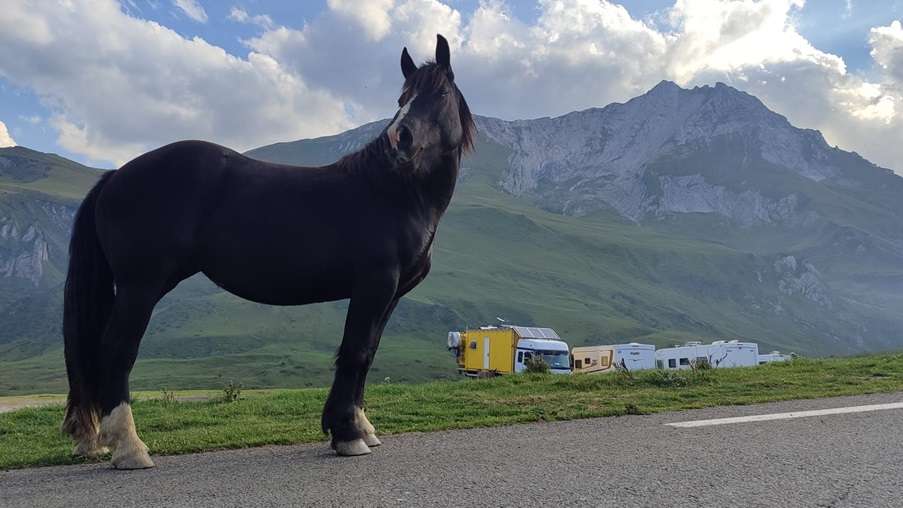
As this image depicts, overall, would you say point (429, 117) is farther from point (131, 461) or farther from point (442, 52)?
point (131, 461)

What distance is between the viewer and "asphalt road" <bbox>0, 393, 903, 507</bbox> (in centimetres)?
412

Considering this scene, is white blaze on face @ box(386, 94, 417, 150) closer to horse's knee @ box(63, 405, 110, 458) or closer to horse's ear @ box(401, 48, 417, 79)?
horse's ear @ box(401, 48, 417, 79)

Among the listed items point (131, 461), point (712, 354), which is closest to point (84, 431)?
point (131, 461)

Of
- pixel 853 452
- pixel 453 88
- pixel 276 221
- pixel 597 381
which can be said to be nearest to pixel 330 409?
pixel 276 221

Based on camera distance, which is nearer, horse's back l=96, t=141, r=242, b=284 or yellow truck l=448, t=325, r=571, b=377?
horse's back l=96, t=141, r=242, b=284

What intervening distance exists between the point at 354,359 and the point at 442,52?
296cm

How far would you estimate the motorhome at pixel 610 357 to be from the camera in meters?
50.4

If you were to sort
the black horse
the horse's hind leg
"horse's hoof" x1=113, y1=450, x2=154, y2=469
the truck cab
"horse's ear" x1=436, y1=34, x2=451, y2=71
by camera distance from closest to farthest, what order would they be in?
"horse's hoof" x1=113, y1=450, x2=154, y2=469 → the horse's hind leg → the black horse → "horse's ear" x1=436, y1=34, x2=451, y2=71 → the truck cab

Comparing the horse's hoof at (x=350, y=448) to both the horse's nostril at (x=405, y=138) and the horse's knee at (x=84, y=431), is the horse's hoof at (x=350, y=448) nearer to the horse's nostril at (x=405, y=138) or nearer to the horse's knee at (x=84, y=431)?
the horse's knee at (x=84, y=431)

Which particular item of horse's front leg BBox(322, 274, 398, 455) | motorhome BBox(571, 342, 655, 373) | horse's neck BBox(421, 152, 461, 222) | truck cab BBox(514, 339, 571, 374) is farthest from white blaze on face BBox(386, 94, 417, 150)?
motorhome BBox(571, 342, 655, 373)

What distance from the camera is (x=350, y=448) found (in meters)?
5.75

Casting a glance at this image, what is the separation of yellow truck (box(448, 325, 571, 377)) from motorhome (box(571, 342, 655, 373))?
3521 millimetres

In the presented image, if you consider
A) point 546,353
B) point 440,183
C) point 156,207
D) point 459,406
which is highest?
point 440,183

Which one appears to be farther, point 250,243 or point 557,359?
point 557,359
